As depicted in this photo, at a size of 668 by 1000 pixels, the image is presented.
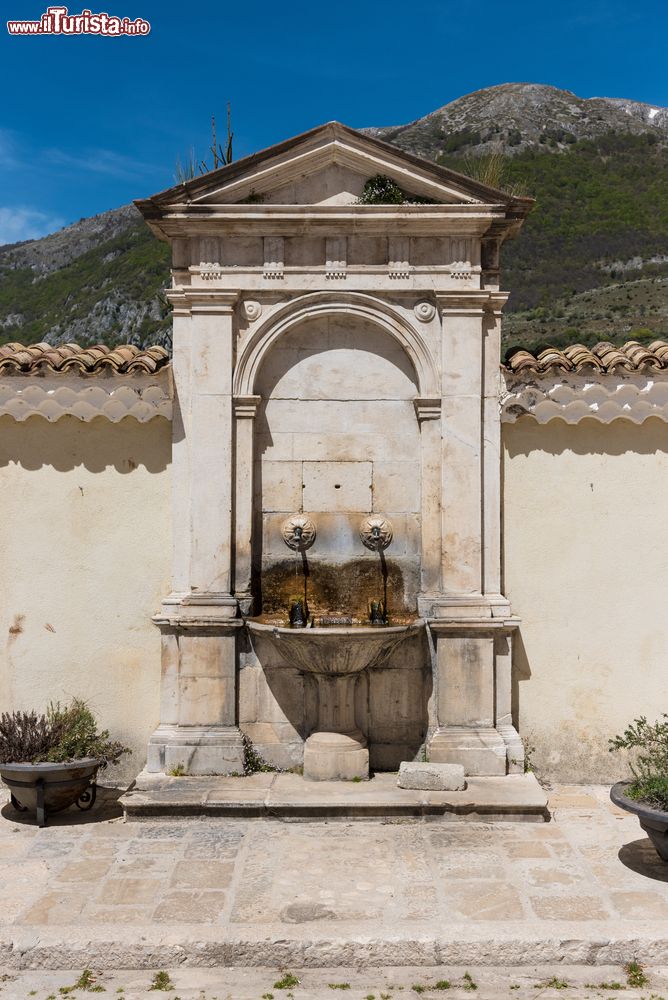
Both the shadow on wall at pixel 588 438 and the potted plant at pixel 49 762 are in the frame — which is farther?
the shadow on wall at pixel 588 438

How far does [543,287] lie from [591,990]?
2560cm

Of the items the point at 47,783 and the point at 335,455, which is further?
the point at 335,455

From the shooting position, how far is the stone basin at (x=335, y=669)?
6688 mm

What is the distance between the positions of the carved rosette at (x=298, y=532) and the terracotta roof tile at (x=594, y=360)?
6.93 ft

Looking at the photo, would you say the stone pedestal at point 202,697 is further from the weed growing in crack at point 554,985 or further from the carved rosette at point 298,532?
the weed growing in crack at point 554,985

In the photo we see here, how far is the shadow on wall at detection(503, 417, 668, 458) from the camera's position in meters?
7.46

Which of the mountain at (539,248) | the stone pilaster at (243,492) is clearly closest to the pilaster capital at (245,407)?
the stone pilaster at (243,492)

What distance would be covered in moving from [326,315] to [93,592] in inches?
117

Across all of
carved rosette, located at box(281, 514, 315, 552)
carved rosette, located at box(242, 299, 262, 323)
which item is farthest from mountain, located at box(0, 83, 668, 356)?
carved rosette, located at box(281, 514, 315, 552)

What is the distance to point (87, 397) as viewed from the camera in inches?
288

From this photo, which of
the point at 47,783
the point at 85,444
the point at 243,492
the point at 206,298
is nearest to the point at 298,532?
the point at 243,492

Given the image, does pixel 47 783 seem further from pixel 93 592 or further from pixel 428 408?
pixel 428 408

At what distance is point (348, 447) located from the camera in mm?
7430

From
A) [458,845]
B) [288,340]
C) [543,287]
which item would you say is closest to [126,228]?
[543,287]
